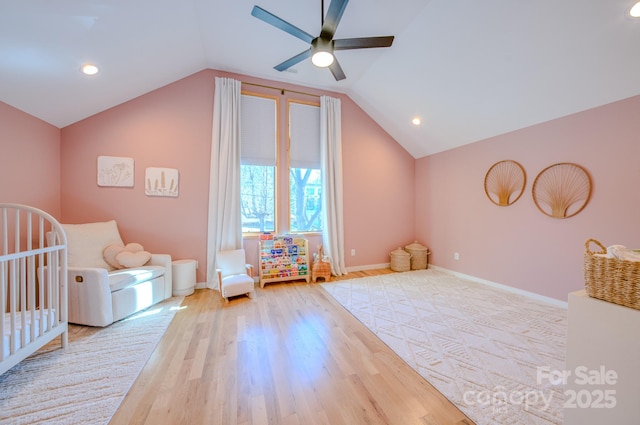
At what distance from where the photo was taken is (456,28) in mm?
2592

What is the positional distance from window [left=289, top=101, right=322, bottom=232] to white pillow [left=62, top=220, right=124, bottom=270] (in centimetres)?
256

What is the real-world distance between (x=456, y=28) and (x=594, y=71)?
4.77ft

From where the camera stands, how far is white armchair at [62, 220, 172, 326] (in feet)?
7.54

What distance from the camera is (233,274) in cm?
333

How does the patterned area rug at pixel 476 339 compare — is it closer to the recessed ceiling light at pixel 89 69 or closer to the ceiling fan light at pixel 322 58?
the ceiling fan light at pixel 322 58

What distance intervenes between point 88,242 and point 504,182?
5.78 metres

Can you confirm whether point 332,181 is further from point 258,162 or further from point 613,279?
point 613,279

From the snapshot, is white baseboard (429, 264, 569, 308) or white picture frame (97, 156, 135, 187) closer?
white baseboard (429, 264, 569, 308)

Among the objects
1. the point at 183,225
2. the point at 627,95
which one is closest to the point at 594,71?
the point at 627,95

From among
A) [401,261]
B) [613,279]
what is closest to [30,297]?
[613,279]

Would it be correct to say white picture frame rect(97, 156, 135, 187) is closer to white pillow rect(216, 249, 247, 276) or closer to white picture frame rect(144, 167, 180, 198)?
white picture frame rect(144, 167, 180, 198)

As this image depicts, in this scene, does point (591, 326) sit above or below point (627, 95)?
below

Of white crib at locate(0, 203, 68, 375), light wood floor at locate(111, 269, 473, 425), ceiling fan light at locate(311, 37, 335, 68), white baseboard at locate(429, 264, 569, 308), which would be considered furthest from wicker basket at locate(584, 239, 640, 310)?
white crib at locate(0, 203, 68, 375)

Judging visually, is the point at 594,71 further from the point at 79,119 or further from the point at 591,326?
the point at 79,119
